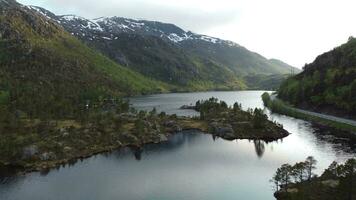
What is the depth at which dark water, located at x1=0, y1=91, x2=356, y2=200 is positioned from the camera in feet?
369

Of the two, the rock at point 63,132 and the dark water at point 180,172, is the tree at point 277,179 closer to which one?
the dark water at point 180,172

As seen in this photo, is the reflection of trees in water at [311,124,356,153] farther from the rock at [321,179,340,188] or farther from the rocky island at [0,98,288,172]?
the rock at [321,179,340,188]

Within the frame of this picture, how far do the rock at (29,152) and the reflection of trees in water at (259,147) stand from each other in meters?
82.2

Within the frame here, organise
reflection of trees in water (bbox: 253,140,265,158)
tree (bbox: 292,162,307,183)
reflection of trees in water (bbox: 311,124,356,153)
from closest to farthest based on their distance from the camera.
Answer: tree (bbox: 292,162,307,183), reflection of trees in water (bbox: 311,124,356,153), reflection of trees in water (bbox: 253,140,265,158)

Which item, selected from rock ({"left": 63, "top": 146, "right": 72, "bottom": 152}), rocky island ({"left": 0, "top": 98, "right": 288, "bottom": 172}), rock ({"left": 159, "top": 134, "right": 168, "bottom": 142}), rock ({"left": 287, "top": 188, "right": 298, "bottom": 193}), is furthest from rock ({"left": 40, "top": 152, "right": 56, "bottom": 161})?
rock ({"left": 287, "top": 188, "right": 298, "bottom": 193})

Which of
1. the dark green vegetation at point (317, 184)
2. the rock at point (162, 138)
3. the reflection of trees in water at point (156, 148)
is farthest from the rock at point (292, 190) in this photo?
the rock at point (162, 138)

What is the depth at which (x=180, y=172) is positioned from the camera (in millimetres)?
134000

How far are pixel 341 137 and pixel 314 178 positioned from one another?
7844 centimetres

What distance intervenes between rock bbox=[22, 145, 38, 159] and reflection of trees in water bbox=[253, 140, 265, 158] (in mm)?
82196

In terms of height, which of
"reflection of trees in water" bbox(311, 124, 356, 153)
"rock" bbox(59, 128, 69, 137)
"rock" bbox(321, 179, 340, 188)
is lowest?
"rock" bbox(321, 179, 340, 188)

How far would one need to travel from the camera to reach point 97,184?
121 meters

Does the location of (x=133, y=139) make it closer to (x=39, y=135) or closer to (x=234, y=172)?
(x=39, y=135)

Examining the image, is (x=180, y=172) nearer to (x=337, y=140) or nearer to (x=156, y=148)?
(x=156, y=148)

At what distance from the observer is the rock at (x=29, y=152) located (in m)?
144
